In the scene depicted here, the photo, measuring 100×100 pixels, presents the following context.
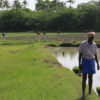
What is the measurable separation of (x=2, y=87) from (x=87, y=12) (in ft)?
175

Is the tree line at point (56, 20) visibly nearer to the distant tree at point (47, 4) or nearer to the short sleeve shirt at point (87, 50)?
the distant tree at point (47, 4)

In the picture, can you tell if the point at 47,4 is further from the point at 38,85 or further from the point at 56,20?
the point at 38,85

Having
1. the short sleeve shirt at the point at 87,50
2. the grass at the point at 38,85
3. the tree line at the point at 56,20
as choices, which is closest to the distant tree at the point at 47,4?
the tree line at the point at 56,20

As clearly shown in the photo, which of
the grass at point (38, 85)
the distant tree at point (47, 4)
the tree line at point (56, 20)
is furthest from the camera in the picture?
the distant tree at point (47, 4)

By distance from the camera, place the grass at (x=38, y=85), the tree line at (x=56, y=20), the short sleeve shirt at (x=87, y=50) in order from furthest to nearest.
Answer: the tree line at (x=56, y=20), the grass at (x=38, y=85), the short sleeve shirt at (x=87, y=50)

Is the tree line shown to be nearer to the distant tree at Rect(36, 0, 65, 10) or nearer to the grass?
the distant tree at Rect(36, 0, 65, 10)

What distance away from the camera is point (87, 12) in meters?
58.7

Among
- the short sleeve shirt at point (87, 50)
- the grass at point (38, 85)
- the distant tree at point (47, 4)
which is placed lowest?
the grass at point (38, 85)

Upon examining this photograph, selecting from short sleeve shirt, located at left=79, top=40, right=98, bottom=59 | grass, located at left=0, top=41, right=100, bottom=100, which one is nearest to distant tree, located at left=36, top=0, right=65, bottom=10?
grass, located at left=0, top=41, right=100, bottom=100

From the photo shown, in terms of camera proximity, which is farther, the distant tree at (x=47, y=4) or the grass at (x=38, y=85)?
the distant tree at (x=47, y=4)

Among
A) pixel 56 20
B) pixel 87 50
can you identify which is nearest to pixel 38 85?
pixel 87 50

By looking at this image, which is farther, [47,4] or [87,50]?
[47,4]

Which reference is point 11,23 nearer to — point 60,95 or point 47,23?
point 47,23

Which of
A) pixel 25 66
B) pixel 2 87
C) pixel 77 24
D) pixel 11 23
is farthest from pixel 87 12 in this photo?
pixel 2 87
